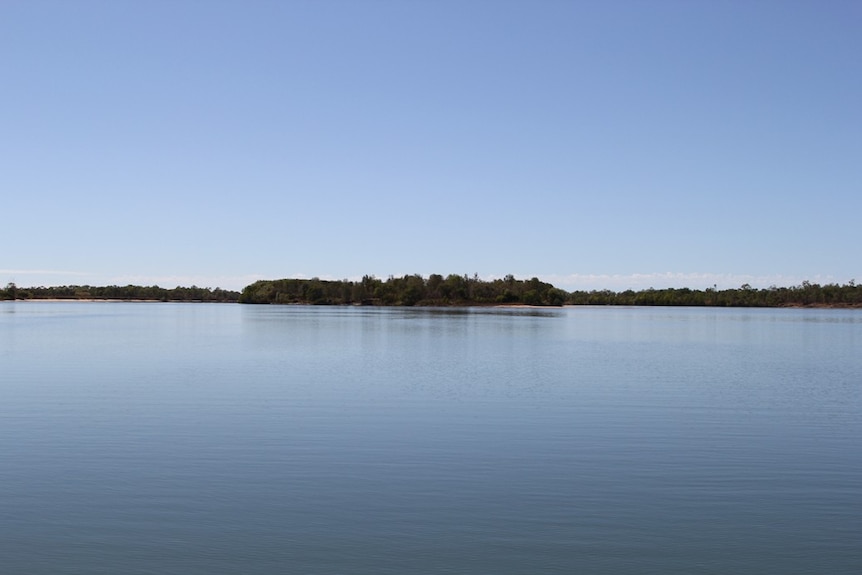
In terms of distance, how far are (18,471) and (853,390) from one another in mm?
27078

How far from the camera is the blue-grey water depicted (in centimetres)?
964

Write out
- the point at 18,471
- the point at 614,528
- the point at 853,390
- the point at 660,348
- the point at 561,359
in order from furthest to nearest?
the point at 660,348 < the point at 561,359 < the point at 853,390 < the point at 18,471 < the point at 614,528

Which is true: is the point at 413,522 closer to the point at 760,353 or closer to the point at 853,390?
the point at 853,390

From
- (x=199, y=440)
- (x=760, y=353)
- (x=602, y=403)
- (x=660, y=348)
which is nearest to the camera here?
(x=199, y=440)

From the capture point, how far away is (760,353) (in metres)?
45.8

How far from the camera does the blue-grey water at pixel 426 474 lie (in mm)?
9641

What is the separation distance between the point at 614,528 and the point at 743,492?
3.47 meters

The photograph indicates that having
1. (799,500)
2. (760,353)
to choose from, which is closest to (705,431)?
(799,500)

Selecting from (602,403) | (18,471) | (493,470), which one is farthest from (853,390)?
(18,471)

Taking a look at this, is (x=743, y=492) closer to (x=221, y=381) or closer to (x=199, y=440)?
(x=199, y=440)

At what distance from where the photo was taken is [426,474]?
1375 centimetres

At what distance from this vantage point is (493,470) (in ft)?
46.2

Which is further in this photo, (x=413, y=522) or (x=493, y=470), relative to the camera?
(x=493, y=470)

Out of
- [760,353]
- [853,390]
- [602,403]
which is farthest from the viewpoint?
[760,353]
